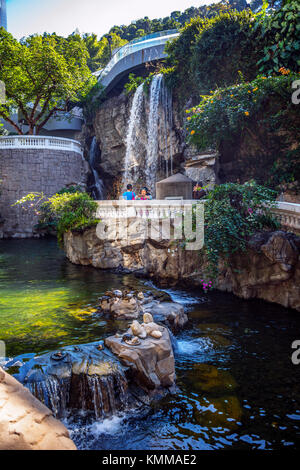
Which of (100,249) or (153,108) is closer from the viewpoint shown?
(100,249)

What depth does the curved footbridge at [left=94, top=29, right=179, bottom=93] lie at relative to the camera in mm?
21955

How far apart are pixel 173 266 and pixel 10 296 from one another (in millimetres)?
4720

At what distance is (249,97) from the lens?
493 inches

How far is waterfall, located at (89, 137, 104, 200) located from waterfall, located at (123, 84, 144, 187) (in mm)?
5106

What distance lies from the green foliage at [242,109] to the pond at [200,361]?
7312 mm

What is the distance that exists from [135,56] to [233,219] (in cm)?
2008

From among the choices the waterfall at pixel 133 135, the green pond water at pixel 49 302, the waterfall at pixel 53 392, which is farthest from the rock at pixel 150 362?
the waterfall at pixel 133 135

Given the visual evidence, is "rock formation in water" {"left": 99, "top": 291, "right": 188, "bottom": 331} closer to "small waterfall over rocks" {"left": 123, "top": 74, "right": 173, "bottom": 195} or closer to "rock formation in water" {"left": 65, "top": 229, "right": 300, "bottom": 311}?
"rock formation in water" {"left": 65, "top": 229, "right": 300, "bottom": 311}

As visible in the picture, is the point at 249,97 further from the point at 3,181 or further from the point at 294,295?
the point at 3,181

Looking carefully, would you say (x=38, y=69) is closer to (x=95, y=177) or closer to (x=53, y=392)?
(x=95, y=177)
